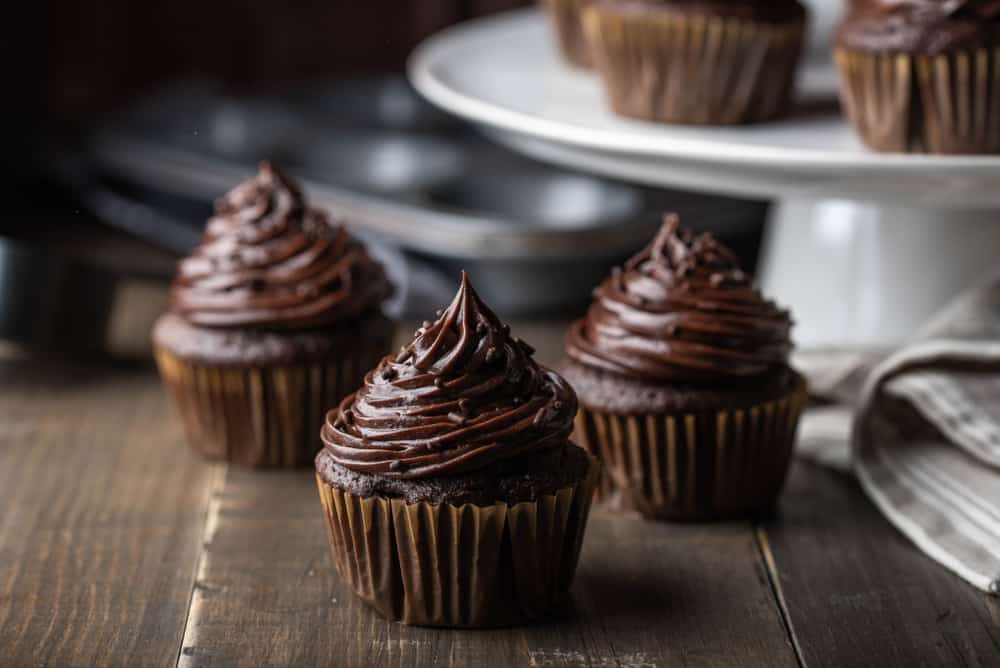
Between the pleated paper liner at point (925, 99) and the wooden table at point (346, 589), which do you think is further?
the pleated paper liner at point (925, 99)

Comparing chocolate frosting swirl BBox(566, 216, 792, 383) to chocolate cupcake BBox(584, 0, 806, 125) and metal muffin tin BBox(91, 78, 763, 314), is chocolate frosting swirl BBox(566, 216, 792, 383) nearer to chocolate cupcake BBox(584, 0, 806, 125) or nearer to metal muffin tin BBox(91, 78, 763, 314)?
chocolate cupcake BBox(584, 0, 806, 125)

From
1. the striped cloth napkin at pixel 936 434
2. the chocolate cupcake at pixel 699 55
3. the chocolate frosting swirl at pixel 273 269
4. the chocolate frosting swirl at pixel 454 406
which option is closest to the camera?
the chocolate frosting swirl at pixel 454 406

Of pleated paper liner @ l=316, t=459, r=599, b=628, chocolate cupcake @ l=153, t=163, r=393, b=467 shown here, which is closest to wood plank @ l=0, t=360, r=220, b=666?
chocolate cupcake @ l=153, t=163, r=393, b=467

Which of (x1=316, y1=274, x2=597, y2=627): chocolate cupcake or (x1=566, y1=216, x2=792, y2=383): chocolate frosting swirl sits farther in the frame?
(x1=566, y1=216, x2=792, y2=383): chocolate frosting swirl

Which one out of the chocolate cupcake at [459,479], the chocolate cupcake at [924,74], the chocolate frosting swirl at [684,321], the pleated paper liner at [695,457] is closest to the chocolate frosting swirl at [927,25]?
the chocolate cupcake at [924,74]

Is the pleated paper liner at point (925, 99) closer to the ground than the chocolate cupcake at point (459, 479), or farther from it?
farther from it

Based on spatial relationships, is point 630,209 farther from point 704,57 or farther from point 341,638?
point 341,638

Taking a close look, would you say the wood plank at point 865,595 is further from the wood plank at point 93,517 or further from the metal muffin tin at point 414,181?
the metal muffin tin at point 414,181
